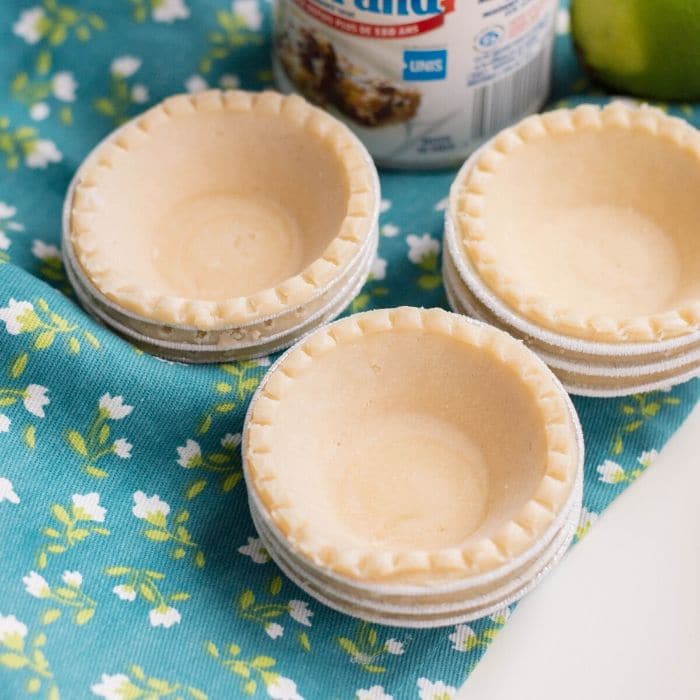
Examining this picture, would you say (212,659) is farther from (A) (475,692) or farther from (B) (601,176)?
(B) (601,176)

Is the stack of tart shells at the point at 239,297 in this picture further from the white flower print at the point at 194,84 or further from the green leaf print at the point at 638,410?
the green leaf print at the point at 638,410

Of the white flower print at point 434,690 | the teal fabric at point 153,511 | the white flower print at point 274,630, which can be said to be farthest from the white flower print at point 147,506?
the white flower print at point 434,690

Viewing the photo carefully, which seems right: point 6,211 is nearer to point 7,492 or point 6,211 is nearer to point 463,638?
point 7,492

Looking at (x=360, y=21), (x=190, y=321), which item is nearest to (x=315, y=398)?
(x=190, y=321)

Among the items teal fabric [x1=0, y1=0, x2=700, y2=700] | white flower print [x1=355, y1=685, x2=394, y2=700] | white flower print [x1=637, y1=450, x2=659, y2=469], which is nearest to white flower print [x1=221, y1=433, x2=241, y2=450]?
teal fabric [x1=0, y1=0, x2=700, y2=700]

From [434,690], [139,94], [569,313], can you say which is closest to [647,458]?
[569,313]

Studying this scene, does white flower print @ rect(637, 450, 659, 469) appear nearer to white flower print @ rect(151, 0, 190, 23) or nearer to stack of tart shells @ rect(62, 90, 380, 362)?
stack of tart shells @ rect(62, 90, 380, 362)
